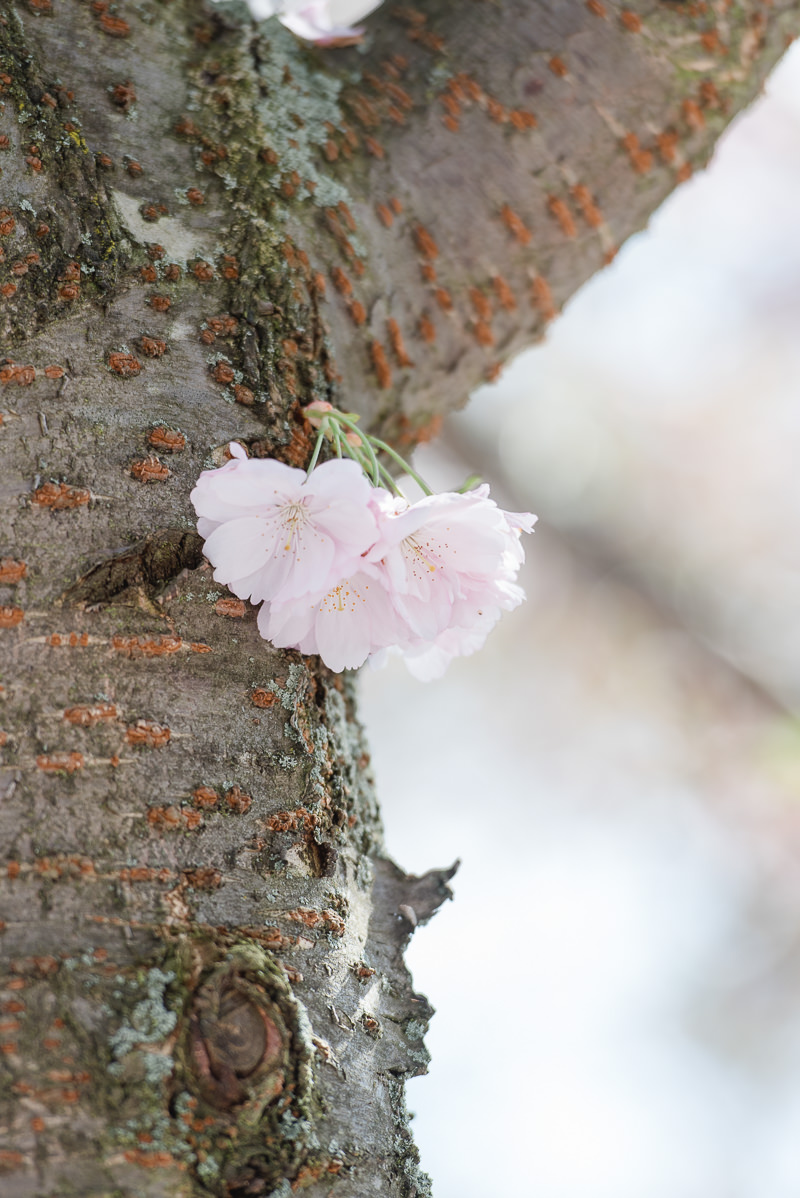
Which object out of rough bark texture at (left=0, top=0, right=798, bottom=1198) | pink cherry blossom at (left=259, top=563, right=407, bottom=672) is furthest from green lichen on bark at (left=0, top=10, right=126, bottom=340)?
pink cherry blossom at (left=259, top=563, right=407, bottom=672)

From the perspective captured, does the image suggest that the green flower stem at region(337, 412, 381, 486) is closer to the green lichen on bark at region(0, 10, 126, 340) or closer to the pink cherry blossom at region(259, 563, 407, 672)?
the pink cherry blossom at region(259, 563, 407, 672)

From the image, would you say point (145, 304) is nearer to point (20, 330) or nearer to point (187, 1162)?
point (20, 330)

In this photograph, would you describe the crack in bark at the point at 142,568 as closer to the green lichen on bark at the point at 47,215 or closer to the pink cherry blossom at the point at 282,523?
the pink cherry blossom at the point at 282,523

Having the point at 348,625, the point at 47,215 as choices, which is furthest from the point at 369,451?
the point at 47,215

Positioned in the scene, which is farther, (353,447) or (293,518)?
(353,447)

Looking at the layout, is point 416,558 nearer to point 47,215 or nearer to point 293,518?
point 293,518
